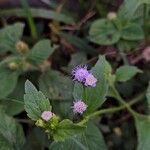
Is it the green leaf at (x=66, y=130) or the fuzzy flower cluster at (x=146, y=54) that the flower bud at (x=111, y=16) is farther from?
the green leaf at (x=66, y=130)

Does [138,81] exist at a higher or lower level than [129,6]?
lower

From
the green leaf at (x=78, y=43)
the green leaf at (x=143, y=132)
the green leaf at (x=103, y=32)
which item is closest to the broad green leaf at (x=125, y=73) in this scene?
the green leaf at (x=143, y=132)

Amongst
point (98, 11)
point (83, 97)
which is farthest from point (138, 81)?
point (83, 97)

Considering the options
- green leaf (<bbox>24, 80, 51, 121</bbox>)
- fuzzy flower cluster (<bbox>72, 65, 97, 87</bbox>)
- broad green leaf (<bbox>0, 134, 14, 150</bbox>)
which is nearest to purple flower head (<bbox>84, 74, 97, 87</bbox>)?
fuzzy flower cluster (<bbox>72, 65, 97, 87</bbox>)

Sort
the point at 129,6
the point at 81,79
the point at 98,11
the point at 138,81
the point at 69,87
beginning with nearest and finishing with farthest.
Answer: the point at 81,79
the point at 129,6
the point at 69,87
the point at 138,81
the point at 98,11

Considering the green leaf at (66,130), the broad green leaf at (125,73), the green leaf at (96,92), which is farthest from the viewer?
the broad green leaf at (125,73)

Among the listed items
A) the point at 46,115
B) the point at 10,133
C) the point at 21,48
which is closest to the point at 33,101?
the point at 46,115

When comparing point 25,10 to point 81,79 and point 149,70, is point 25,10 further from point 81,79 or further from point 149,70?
point 81,79
